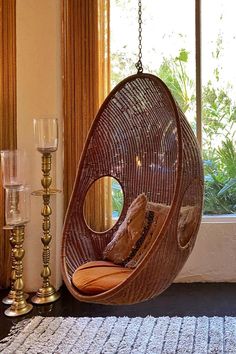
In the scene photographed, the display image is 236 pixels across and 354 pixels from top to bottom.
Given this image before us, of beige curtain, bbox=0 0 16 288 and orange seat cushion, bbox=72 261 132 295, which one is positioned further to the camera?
beige curtain, bbox=0 0 16 288

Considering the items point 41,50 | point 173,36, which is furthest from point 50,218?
point 173,36

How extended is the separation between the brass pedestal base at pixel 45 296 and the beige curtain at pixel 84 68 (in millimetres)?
621

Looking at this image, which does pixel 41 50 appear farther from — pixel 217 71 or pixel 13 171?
pixel 217 71

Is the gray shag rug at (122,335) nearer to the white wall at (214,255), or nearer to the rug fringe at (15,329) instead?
the rug fringe at (15,329)

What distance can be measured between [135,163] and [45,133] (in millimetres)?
705

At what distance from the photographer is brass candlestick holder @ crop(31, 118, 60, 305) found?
9.42ft

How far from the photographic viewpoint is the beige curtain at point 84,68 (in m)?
3.11

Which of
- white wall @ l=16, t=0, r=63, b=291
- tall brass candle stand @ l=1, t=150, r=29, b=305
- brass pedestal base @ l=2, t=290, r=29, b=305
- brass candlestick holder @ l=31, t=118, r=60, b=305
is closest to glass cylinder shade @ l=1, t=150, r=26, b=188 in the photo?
tall brass candle stand @ l=1, t=150, r=29, b=305

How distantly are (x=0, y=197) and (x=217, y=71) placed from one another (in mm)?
2010

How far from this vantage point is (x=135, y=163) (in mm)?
2621

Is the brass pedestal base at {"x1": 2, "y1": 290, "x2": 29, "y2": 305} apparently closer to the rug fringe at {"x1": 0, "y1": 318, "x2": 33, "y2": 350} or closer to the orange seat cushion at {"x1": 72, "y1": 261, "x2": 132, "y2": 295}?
the rug fringe at {"x1": 0, "y1": 318, "x2": 33, "y2": 350}

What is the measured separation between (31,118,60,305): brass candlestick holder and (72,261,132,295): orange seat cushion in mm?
791

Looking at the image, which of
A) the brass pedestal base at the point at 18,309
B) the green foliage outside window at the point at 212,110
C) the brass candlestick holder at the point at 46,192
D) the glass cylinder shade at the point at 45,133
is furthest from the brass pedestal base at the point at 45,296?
the green foliage outside window at the point at 212,110

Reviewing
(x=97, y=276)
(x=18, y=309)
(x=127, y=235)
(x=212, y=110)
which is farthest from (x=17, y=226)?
(x=212, y=110)
